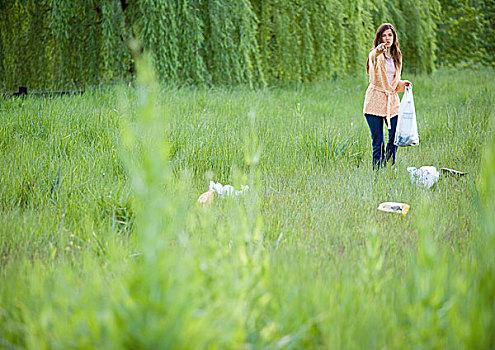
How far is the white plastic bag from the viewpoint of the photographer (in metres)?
4.69

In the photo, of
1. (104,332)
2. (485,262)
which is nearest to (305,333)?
(104,332)

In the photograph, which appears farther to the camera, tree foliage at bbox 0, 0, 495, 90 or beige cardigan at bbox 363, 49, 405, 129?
tree foliage at bbox 0, 0, 495, 90

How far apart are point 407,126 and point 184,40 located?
13.2 feet

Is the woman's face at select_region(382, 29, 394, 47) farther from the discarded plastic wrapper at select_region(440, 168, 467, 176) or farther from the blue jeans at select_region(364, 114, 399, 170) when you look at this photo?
the discarded plastic wrapper at select_region(440, 168, 467, 176)

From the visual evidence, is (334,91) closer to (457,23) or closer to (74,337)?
(74,337)

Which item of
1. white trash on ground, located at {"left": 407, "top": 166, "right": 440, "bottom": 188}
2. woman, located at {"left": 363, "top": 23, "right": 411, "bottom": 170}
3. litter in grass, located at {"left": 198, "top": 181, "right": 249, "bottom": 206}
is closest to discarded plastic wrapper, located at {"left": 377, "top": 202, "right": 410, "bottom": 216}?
white trash on ground, located at {"left": 407, "top": 166, "right": 440, "bottom": 188}

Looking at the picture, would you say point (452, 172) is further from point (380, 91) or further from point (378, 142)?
point (380, 91)

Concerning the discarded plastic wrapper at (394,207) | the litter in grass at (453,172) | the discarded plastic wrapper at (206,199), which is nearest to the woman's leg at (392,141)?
the litter in grass at (453,172)

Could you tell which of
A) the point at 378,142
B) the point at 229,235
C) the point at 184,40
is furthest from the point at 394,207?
the point at 184,40

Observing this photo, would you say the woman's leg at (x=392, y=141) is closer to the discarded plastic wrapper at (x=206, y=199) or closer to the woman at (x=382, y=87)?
the woman at (x=382, y=87)

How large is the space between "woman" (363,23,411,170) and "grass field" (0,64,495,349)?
0.80ft

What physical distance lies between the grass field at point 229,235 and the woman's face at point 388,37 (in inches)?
43.8

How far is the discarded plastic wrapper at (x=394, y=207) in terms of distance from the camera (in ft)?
10.7

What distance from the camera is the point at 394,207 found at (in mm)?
3324
